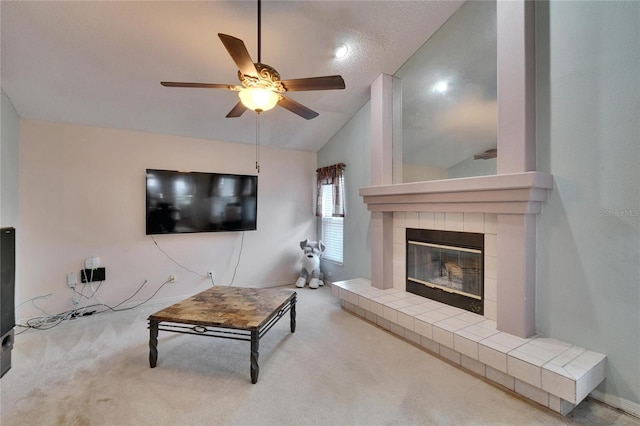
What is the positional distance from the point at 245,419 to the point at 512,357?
1811 mm

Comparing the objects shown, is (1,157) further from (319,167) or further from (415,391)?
(415,391)

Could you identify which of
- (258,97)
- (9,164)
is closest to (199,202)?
(9,164)

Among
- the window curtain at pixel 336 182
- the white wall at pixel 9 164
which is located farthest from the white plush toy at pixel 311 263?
the white wall at pixel 9 164

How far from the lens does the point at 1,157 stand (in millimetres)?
2689

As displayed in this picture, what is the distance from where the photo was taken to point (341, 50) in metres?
2.92

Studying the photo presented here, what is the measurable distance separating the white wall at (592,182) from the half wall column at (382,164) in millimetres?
1533

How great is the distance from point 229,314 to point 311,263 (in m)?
2.44

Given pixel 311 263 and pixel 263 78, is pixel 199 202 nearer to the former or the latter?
pixel 311 263

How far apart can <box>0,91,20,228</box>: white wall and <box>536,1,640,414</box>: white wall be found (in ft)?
15.9

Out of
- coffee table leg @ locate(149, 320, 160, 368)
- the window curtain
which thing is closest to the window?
the window curtain

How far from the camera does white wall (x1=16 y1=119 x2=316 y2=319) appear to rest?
325 centimetres

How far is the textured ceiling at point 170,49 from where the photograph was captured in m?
2.29

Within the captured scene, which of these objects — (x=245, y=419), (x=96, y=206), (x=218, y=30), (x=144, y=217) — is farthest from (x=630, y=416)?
(x=96, y=206)

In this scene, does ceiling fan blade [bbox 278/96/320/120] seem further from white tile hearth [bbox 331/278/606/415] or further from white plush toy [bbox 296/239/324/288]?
white plush toy [bbox 296/239/324/288]
